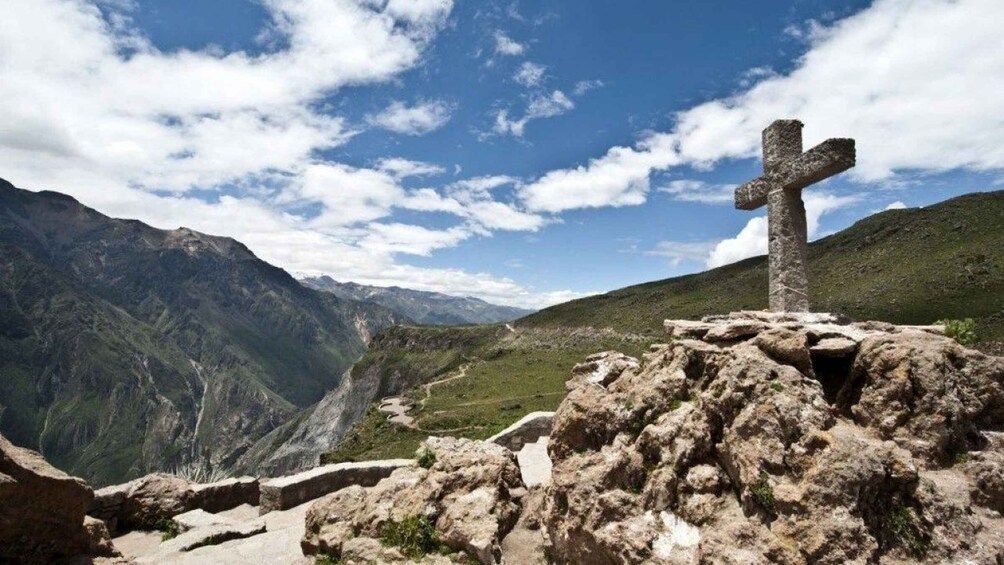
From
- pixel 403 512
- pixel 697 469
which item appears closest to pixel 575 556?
pixel 697 469

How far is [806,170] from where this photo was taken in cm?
1281

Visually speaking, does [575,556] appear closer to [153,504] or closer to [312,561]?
[312,561]

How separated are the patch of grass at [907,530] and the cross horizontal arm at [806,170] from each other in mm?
8396

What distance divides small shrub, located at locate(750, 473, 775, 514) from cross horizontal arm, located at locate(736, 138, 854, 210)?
8564 millimetres

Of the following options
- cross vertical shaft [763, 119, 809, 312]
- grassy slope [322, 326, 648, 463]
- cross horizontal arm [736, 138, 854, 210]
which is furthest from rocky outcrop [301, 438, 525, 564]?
grassy slope [322, 326, 648, 463]

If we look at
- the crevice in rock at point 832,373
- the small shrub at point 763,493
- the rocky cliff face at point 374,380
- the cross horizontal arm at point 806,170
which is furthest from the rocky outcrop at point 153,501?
the rocky cliff face at point 374,380

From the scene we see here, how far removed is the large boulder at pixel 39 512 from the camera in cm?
938

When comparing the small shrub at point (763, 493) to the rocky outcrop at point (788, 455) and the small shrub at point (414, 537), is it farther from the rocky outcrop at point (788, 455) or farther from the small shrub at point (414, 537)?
the small shrub at point (414, 537)

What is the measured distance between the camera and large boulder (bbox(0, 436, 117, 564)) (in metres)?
9.38

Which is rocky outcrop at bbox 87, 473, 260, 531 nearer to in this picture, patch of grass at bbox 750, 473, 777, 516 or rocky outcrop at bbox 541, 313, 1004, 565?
rocky outcrop at bbox 541, 313, 1004, 565

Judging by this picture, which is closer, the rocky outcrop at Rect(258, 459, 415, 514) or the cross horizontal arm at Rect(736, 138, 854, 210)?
the cross horizontal arm at Rect(736, 138, 854, 210)

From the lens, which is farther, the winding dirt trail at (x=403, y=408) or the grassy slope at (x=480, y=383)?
the winding dirt trail at (x=403, y=408)

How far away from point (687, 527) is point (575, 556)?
1.98 metres

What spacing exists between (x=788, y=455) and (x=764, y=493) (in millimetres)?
662
